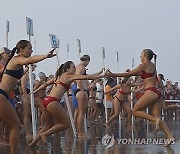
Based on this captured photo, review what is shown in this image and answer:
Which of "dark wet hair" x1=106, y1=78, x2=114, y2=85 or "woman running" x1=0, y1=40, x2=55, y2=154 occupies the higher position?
"dark wet hair" x1=106, y1=78, x2=114, y2=85

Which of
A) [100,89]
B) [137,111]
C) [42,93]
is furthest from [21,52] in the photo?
[100,89]

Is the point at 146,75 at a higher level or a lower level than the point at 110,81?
lower

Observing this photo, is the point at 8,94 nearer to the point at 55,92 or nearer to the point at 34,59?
the point at 34,59

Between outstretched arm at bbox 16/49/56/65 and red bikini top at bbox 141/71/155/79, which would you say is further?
red bikini top at bbox 141/71/155/79

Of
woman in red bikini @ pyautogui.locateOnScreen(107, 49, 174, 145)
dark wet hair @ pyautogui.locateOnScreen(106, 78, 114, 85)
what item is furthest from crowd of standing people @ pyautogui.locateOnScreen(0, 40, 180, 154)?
dark wet hair @ pyautogui.locateOnScreen(106, 78, 114, 85)

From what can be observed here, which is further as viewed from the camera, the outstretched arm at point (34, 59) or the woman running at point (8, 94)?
the woman running at point (8, 94)

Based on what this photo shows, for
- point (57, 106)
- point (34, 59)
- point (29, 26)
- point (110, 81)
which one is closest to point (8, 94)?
point (34, 59)

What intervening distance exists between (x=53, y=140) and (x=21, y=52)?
4.04 m

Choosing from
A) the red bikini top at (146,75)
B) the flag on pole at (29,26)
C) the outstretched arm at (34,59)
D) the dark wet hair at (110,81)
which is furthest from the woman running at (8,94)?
the dark wet hair at (110,81)

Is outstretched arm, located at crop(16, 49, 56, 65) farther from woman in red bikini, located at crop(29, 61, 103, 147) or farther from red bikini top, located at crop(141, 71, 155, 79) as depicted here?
red bikini top, located at crop(141, 71, 155, 79)

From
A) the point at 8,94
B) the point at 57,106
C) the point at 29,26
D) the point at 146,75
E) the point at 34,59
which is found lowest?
the point at 57,106

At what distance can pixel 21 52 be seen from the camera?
24.4 ft

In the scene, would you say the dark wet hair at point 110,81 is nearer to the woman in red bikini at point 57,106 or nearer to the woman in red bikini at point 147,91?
the woman in red bikini at point 147,91

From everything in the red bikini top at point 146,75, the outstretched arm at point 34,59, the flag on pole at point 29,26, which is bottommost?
the red bikini top at point 146,75
